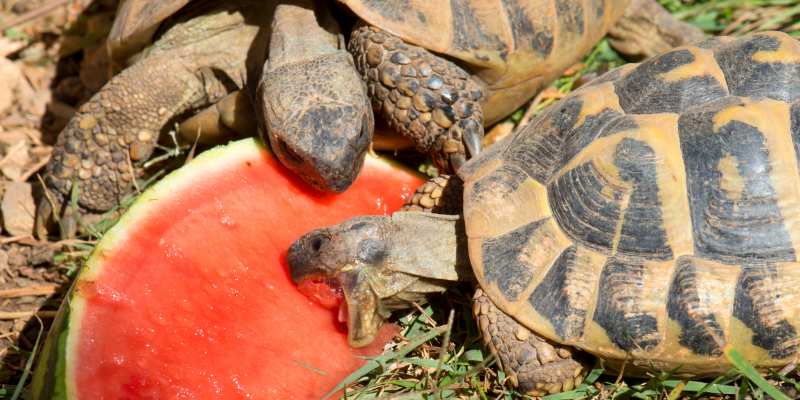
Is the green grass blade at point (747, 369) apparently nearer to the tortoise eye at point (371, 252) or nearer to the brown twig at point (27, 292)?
the tortoise eye at point (371, 252)

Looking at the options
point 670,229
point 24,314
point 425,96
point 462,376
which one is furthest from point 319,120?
point 24,314

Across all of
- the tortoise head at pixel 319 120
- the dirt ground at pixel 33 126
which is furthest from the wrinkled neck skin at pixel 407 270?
the dirt ground at pixel 33 126

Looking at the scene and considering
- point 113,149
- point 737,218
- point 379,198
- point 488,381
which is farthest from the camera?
point 113,149

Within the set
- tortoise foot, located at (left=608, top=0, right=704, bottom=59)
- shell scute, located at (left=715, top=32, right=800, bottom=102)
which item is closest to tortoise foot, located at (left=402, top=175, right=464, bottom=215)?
shell scute, located at (left=715, top=32, right=800, bottom=102)

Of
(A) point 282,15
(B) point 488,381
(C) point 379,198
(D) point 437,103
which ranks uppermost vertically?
(A) point 282,15

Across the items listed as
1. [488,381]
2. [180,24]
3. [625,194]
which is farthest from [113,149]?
[625,194]

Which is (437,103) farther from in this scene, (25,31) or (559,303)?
(25,31)
